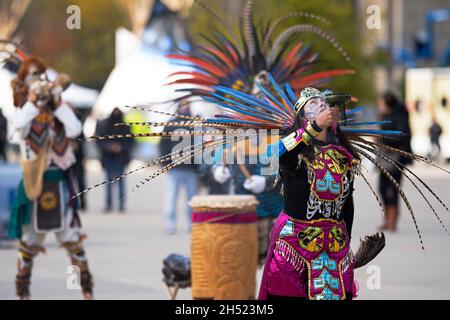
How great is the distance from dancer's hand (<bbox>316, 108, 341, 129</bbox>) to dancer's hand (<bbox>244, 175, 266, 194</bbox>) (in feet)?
12.4

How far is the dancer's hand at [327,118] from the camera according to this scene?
7.77 m

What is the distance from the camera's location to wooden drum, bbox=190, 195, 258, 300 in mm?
10672

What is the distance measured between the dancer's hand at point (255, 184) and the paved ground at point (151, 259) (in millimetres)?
1101

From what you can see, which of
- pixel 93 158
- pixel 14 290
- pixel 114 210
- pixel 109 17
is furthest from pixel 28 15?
pixel 14 290

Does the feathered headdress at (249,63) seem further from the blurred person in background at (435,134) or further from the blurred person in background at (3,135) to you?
the blurred person in background at (435,134)

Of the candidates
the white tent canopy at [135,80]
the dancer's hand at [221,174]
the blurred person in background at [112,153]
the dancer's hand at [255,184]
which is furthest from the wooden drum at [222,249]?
the white tent canopy at [135,80]

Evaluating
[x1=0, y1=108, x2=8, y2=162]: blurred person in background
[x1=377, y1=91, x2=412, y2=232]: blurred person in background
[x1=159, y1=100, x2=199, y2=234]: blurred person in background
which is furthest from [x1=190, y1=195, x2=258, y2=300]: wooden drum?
[x1=0, y1=108, x2=8, y2=162]: blurred person in background

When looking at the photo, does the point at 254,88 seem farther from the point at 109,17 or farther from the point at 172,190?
the point at 109,17

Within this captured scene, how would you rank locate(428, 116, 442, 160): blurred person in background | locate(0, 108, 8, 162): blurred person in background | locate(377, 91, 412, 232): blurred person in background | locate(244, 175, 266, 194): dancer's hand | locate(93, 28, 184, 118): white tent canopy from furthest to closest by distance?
locate(428, 116, 442, 160): blurred person in background, locate(93, 28, 184, 118): white tent canopy, locate(0, 108, 8, 162): blurred person in background, locate(377, 91, 412, 232): blurred person in background, locate(244, 175, 266, 194): dancer's hand

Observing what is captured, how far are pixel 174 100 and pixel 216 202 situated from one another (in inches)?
62.6

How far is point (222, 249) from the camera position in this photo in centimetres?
1069

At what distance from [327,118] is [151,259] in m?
7.27

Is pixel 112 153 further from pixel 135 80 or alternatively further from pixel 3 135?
pixel 135 80

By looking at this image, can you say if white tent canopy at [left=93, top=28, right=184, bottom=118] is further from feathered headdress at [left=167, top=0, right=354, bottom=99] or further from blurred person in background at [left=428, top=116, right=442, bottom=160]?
feathered headdress at [left=167, top=0, right=354, bottom=99]
